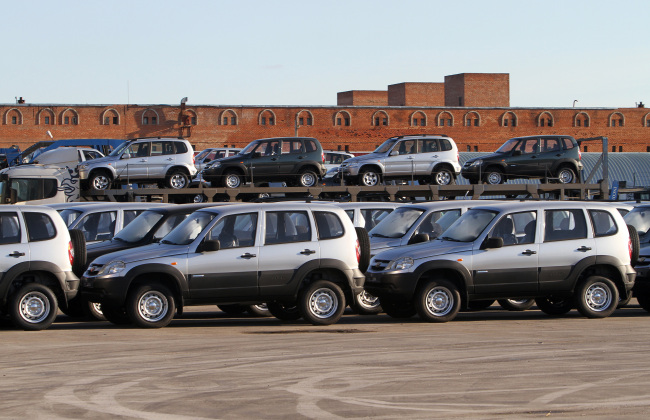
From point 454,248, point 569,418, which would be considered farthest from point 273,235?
point 569,418

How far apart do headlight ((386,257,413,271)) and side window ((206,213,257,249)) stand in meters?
2.19

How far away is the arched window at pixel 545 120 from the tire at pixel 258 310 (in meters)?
64.5

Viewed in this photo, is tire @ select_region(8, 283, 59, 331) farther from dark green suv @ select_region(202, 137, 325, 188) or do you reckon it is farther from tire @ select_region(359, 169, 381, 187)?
tire @ select_region(359, 169, 381, 187)

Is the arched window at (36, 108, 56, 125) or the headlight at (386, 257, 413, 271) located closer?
the headlight at (386, 257, 413, 271)

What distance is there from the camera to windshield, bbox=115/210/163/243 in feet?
50.6

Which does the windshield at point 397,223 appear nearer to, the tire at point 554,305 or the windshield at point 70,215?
the tire at point 554,305

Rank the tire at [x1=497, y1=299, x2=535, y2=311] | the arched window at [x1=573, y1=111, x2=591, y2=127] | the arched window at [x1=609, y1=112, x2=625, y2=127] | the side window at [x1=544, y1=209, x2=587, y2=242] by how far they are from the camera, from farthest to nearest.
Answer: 1. the arched window at [x1=609, y1=112, x2=625, y2=127]
2. the arched window at [x1=573, y1=111, x2=591, y2=127]
3. the tire at [x1=497, y1=299, x2=535, y2=311]
4. the side window at [x1=544, y1=209, x2=587, y2=242]

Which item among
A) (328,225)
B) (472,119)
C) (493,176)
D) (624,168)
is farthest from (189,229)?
(472,119)

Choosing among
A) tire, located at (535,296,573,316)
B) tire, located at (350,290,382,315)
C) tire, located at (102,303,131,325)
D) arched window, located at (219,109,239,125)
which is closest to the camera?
tire, located at (102,303,131,325)

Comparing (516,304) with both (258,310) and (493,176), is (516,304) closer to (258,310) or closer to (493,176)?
(258,310)

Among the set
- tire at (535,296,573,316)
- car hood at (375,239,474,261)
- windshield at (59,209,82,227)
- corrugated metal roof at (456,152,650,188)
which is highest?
corrugated metal roof at (456,152,650,188)

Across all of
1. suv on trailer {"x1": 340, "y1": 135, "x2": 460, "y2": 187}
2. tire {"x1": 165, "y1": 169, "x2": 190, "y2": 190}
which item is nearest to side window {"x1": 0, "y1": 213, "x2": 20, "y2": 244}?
tire {"x1": 165, "y1": 169, "x2": 190, "y2": 190}

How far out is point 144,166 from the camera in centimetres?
2705

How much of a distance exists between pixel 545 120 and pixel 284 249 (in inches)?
2629
